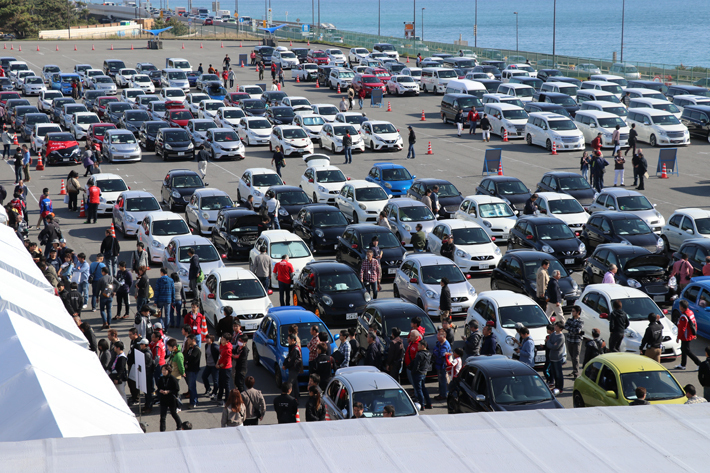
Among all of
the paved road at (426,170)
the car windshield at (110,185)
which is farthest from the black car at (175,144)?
the car windshield at (110,185)

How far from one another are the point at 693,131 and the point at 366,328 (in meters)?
32.1

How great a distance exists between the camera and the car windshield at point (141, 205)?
28.1 meters

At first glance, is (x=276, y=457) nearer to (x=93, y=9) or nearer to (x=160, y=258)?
(x=160, y=258)

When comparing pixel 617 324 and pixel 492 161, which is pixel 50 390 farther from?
pixel 492 161

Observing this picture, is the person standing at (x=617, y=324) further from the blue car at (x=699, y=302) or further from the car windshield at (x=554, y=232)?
the car windshield at (x=554, y=232)

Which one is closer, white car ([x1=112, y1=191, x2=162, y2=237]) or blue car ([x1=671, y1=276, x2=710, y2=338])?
blue car ([x1=671, y1=276, x2=710, y2=338])

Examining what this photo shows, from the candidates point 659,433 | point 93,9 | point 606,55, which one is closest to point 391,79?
point 659,433

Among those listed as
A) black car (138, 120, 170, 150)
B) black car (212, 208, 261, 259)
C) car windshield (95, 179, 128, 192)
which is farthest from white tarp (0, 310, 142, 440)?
black car (138, 120, 170, 150)

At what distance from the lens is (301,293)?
2127 centimetres

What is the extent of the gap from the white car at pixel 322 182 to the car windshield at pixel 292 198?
190cm

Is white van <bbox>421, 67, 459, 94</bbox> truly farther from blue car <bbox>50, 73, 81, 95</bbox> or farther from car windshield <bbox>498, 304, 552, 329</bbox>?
car windshield <bbox>498, 304, 552, 329</bbox>

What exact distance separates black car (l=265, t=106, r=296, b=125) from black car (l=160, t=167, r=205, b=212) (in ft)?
50.8

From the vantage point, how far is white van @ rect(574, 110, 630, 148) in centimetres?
A: 4088

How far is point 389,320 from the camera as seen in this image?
17609 millimetres
